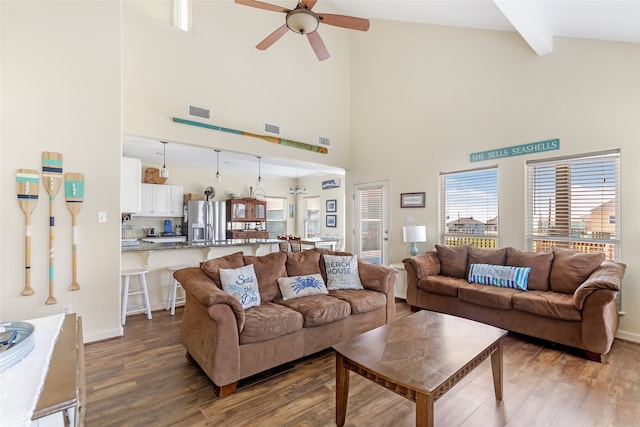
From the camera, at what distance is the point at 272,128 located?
496cm

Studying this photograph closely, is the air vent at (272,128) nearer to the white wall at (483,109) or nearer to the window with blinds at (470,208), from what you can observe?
the white wall at (483,109)

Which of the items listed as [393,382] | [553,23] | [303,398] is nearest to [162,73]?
[303,398]

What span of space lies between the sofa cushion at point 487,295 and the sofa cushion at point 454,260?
0.45 metres

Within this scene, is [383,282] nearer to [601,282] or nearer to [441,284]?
[441,284]

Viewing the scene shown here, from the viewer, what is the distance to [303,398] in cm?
218

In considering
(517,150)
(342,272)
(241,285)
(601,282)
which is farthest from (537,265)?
(241,285)

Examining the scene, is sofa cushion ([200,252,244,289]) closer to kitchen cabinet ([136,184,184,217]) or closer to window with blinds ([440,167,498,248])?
window with blinds ([440,167,498,248])

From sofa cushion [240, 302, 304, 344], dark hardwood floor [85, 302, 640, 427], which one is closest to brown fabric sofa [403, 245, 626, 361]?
dark hardwood floor [85, 302, 640, 427]

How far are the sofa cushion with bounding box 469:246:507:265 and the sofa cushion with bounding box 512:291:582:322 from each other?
592 mm

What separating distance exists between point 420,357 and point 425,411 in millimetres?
365

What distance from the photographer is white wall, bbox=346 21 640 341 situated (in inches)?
126

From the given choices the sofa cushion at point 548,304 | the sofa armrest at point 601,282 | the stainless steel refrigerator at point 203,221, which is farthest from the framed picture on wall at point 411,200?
the stainless steel refrigerator at point 203,221

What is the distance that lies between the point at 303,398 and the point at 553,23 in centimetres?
453

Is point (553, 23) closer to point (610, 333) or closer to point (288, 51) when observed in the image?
point (610, 333)
